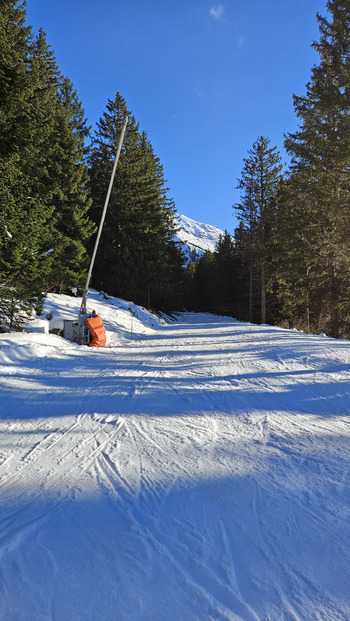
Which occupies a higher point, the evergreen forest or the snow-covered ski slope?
the evergreen forest

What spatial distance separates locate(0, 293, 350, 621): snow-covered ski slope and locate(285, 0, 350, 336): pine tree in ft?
34.4

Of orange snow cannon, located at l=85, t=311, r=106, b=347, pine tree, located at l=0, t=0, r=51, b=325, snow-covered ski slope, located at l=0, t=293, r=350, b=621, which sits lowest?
snow-covered ski slope, located at l=0, t=293, r=350, b=621

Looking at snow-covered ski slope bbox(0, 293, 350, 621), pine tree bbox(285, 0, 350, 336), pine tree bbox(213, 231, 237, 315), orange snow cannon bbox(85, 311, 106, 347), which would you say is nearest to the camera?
snow-covered ski slope bbox(0, 293, 350, 621)

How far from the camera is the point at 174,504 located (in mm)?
2137

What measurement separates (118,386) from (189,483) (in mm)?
3093

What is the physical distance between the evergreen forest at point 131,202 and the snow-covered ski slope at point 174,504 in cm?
625

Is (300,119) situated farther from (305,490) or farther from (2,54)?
(305,490)

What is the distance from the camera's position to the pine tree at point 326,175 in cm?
1202

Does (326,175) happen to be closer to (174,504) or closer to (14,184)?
(14,184)

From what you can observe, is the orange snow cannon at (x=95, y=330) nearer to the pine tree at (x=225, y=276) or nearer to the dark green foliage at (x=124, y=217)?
the dark green foliage at (x=124, y=217)

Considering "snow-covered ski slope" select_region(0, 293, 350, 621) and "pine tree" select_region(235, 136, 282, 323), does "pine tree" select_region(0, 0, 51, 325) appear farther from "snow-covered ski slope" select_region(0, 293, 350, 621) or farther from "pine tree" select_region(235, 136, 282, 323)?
"pine tree" select_region(235, 136, 282, 323)

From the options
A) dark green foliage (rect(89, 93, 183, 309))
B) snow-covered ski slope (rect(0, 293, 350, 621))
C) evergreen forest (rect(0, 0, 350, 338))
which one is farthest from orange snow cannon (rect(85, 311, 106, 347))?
dark green foliage (rect(89, 93, 183, 309))

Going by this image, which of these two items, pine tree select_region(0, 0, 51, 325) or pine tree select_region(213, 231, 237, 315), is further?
pine tree select_region(213, 231, 237, 315)

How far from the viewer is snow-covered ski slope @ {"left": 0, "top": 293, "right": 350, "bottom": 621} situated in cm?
145
